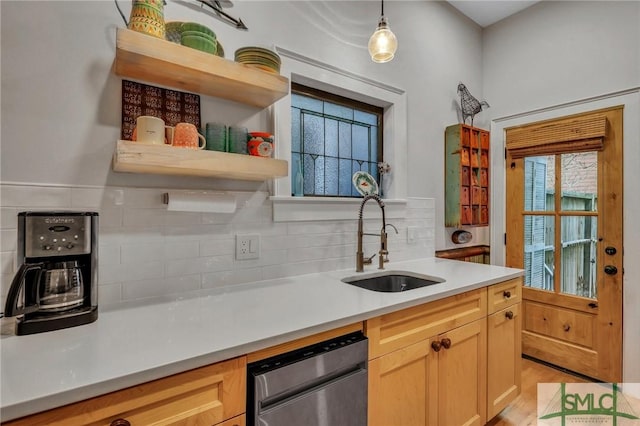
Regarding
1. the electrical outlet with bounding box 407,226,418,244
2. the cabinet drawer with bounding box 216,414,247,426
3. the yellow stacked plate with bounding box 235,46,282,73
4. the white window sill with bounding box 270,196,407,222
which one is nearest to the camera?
the cabinet drawer with bounding box 216,414,247,426

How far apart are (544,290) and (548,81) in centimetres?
167

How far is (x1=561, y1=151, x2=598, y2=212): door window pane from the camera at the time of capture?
2.35m

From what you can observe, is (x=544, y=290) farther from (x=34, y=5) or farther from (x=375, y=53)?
(x=34, y=5)

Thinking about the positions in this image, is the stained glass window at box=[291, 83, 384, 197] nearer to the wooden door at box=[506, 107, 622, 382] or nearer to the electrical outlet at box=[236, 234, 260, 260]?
the electrical outlet at box=[236, 234, 260, 260]

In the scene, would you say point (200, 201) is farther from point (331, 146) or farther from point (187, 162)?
point (331, 146)

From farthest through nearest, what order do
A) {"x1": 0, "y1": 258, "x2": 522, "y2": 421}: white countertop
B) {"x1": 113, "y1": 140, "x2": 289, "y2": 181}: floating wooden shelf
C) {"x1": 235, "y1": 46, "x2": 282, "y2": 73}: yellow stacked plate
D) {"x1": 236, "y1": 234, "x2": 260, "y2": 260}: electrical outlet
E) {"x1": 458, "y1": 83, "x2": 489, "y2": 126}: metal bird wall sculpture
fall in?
{"x1": 458, "y1": 83, "x2": 489, "y2": 126}: metal bird wall sculpture < {"x1": 236, "y1": 234, "x2": 260, "y2": 260}: electrical outlet < {"x1": 235, "y1": 46, "x2": 282, "y2": 73}: yellow stacked plate < {"x1": 113, "y1": 140, "x2": 289, "y2": 181}: floating wooden shelf < {"x1": 0, "y1": 258, "x2": 522, "y2": 421}: white countertop

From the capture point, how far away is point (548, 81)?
2.58 metres

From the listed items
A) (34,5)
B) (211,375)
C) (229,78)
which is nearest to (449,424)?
(211,375)

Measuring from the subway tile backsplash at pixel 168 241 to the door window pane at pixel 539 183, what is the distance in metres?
1.81

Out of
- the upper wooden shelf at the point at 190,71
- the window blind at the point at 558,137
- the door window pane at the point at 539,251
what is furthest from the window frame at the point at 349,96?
the door window pane at the point at 539,251

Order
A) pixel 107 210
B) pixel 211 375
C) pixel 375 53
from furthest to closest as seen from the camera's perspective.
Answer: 1. pixel 375 53
2. pixel 107 210
3. pixel 211 375

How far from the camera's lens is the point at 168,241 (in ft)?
4.49

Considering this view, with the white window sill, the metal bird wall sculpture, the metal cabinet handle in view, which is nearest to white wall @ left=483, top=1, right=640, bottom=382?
the metal cabinet handle

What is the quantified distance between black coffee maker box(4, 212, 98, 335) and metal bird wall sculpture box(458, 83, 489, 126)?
2675 mm
